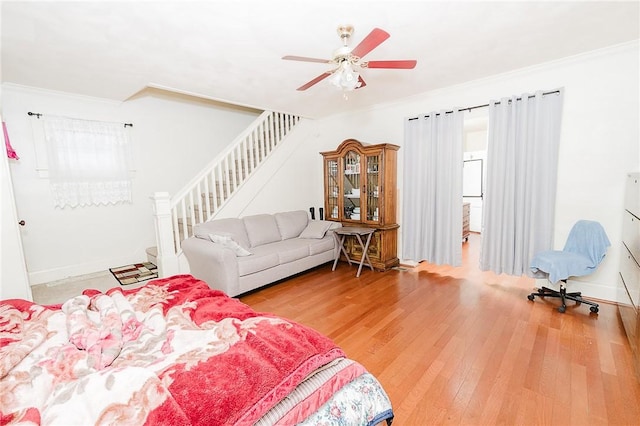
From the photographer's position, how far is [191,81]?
10.6ft

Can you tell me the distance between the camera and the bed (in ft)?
2.89

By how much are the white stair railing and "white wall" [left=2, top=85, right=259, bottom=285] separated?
859mm

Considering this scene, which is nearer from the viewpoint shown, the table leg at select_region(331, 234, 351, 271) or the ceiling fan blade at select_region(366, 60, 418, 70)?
the ceiling fan blade at select_region(366, 60, 418, 70)

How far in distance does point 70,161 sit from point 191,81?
7.18ft

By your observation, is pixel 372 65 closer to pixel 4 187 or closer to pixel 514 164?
pixel 514 164

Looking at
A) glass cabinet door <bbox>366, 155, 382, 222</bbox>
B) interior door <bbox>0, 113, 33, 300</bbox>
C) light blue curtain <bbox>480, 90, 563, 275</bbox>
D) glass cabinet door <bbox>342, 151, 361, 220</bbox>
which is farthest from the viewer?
glass cabinet door <bbox>342, 151, 361, 220</bbox>

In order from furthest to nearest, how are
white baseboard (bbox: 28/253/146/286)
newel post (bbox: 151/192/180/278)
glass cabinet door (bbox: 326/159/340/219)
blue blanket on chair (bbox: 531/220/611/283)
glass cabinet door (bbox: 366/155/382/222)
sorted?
glass cabinet door (bbox: 326/159/340/219), glass cabinet door (bbox: 366/155/382/222), white baseboard (bbox: 28/253/146/286), newel post (bbox: 151/192/180/278), blue blanket on chair (bbox: 531/220/611/283)

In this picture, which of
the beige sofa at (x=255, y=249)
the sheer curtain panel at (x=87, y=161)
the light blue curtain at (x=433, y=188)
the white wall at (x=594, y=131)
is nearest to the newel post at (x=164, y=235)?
the beige sofa at (x=255, y=249)

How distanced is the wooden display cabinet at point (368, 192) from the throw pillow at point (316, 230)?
1.19 feet

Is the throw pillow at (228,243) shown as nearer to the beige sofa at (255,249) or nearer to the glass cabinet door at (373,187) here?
the beige sofa at (255,249)

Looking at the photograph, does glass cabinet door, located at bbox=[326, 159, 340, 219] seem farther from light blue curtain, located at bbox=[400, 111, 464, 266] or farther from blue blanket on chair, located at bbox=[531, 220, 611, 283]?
blue blanket on chair, located at bbox=[531, 220, 611, 283]

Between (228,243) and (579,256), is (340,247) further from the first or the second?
(579,256)

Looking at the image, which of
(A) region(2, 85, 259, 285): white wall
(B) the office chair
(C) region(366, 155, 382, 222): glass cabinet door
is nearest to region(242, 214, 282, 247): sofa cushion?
(C) region(366, 155, 382, 222): glass cabinet door

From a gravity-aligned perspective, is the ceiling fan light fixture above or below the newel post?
above
